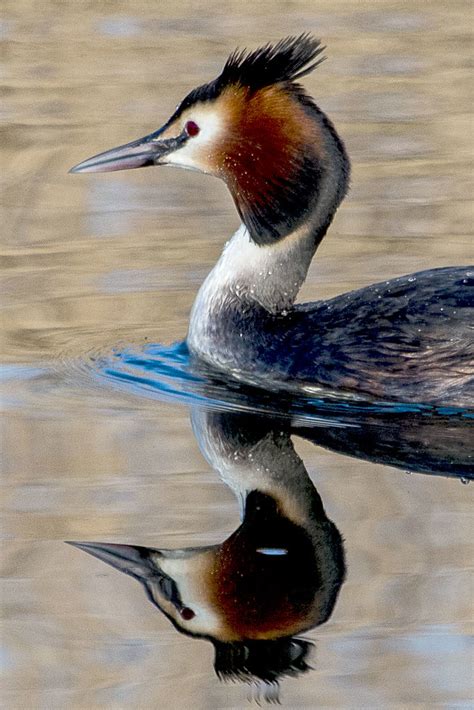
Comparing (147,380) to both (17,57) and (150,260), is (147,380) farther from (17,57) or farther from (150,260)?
(17,57)

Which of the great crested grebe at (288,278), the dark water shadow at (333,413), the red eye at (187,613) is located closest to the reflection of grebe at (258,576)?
the red eye at (187,613)

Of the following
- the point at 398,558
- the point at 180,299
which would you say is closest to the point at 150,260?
the point at 180,299

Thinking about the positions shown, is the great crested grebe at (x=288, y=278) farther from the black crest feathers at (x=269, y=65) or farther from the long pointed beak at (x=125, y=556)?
the long pointed beak at (x=125, y=556)

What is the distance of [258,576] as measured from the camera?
18.6 feet

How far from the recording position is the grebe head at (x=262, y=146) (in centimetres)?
747

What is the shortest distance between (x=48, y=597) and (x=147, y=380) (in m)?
2.34

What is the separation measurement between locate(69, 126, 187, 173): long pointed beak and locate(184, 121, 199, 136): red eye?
3cm

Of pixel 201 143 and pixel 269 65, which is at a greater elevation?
pixel 269 65

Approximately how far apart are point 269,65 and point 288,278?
100 cm

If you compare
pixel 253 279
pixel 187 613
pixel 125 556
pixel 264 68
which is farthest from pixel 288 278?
pixel 187 613

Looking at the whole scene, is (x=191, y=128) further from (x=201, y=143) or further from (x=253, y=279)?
(x=253, y=279)

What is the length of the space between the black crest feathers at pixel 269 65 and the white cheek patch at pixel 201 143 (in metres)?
0.15

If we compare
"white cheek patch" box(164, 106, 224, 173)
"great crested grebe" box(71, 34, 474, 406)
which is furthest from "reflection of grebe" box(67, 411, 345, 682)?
"white cheek patch" box(164, 106, 224, 173)

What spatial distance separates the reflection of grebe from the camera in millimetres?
5289
